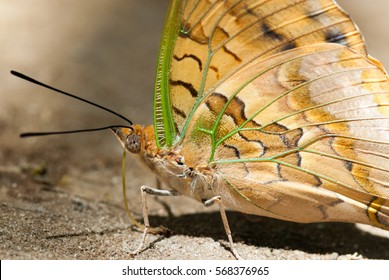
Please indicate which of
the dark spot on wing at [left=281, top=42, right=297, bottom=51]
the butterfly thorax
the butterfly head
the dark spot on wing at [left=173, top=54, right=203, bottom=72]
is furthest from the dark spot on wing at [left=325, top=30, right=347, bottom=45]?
the butterfly head

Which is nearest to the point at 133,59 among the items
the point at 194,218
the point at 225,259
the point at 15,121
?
→ the point at 15,121

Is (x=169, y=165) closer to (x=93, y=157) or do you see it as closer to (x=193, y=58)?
(x=193, y=58)

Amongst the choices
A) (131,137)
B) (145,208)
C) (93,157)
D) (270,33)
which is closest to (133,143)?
(131,137)

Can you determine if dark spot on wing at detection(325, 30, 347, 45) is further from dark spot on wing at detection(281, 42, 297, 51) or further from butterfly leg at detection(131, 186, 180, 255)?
butterfly leg at detection(131, 186, 180, 255)

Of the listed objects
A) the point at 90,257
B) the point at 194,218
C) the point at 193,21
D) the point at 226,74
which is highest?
the point at 193,21

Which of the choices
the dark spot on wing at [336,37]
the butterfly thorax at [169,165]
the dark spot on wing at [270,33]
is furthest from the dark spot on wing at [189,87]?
the dark spot on wing at [336,37]

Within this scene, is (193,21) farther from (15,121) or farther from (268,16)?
(15,121)

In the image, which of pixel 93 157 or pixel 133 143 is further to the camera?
pixel 93 157
